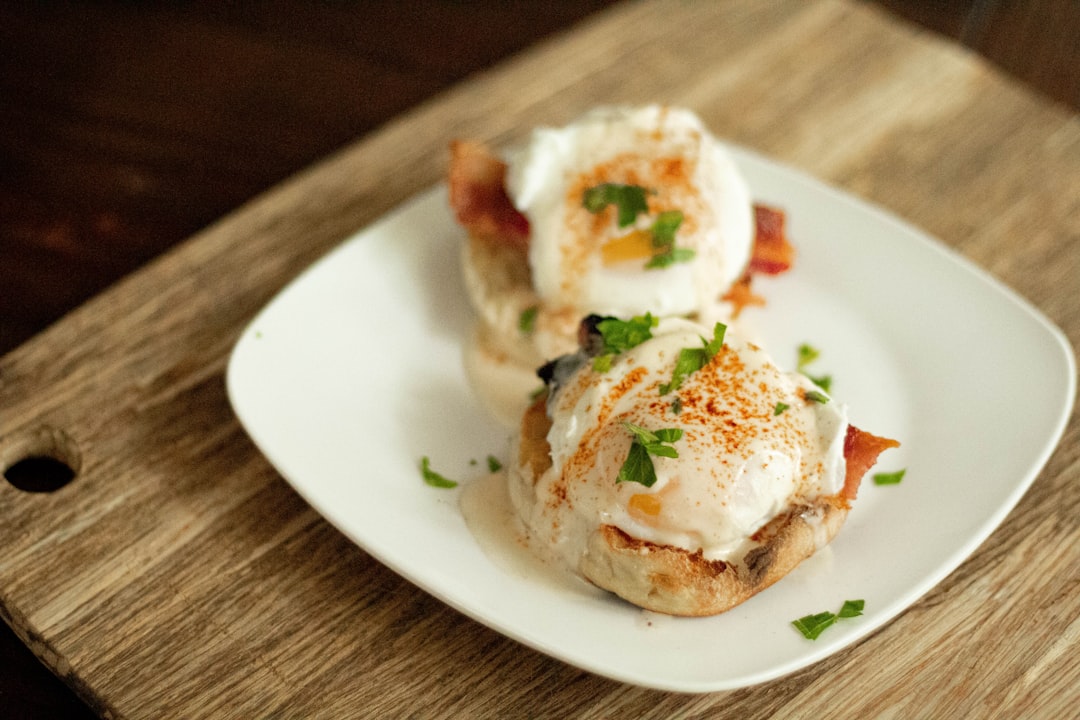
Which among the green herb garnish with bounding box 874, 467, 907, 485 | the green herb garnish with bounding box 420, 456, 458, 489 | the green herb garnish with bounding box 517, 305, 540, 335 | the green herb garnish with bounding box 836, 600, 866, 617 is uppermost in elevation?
the green herb garnish with bounding box 517, 305, 540, 335

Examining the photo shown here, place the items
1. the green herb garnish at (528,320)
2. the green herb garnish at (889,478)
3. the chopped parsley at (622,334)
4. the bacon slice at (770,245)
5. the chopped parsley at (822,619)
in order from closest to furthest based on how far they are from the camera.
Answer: the chopped parsley at (822,619)
the chopped parsley at (622,334)
the green herb garnish at (889,478)
the green herb garnish at (528,320)
the bacon slice at (770,245)

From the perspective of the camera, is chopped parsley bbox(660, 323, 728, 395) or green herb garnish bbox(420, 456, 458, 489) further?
green herb garnish bbox(420, 456, 458, 489)

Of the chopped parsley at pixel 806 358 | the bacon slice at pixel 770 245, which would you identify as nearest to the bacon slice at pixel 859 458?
the chopped parsley at pixel 806 358

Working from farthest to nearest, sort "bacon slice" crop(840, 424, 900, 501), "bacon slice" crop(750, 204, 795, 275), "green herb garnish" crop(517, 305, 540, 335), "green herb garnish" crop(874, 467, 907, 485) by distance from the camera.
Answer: "bacon slice" crop(750, 204, 795, 275) < "green herb garnish" crop(517, 305, 540, 335) < "green herb garnish" crop(874, 467, 907, 485) < "bacon slice" crop(840, 424, 900, 501)

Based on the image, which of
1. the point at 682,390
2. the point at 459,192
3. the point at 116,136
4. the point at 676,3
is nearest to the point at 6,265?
the point at 116,136

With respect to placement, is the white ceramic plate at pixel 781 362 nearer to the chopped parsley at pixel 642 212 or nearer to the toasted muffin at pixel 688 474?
the toasted muffin at pixel 688 474

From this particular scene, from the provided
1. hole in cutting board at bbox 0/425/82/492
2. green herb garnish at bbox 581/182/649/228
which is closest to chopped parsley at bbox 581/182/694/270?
green herb garnish at bbox 581/182/649/228

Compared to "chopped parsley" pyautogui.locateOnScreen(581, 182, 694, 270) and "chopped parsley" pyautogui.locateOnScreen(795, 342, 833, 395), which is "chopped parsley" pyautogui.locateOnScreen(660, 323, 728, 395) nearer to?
"chopped parsley" pyautogui.locateOnScreen(581, 182, 694, 270)

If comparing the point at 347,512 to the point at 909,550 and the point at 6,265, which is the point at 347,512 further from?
the point at 6,265
